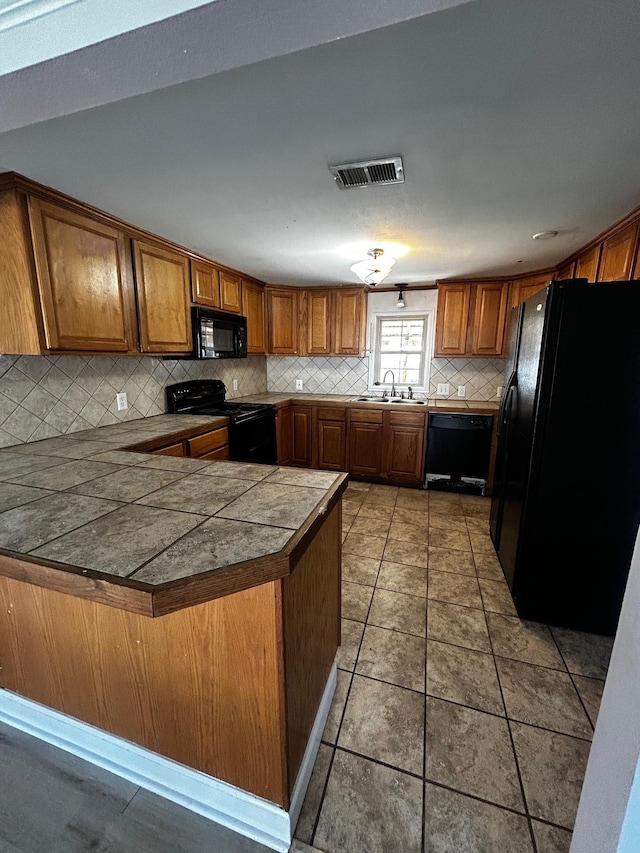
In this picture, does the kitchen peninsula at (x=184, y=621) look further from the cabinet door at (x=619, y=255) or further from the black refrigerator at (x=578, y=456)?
the cabinet door at (x=619, y=255)

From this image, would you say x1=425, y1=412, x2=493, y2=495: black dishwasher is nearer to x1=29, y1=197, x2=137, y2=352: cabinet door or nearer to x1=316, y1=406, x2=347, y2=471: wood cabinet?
x1=316, y1=406, x2=347, y2=471: wood cabinet

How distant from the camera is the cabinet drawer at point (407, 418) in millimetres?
3621

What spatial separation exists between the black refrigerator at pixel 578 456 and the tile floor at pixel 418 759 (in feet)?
0.85

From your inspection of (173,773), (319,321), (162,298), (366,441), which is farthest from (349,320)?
(173,773)

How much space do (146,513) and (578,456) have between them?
188 centimetres

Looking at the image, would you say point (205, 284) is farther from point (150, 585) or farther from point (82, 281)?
point (150, 585)

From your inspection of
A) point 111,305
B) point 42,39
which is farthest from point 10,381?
point 42,39

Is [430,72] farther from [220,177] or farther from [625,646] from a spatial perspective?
[625,646]

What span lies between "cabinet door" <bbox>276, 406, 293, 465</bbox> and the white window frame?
1.12 meters

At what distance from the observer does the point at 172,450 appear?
2.27 m

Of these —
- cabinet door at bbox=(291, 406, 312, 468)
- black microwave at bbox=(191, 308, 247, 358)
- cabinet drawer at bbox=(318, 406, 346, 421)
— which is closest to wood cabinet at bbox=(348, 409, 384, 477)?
cabinet drawer at bbox=(318, 406, 346, 421)

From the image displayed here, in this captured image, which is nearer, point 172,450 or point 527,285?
point 172,450

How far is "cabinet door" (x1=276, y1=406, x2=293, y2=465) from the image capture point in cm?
384

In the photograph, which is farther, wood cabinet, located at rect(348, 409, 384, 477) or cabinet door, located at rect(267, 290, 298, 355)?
cabinet door, located at rect(267, 290, 298, 355)
